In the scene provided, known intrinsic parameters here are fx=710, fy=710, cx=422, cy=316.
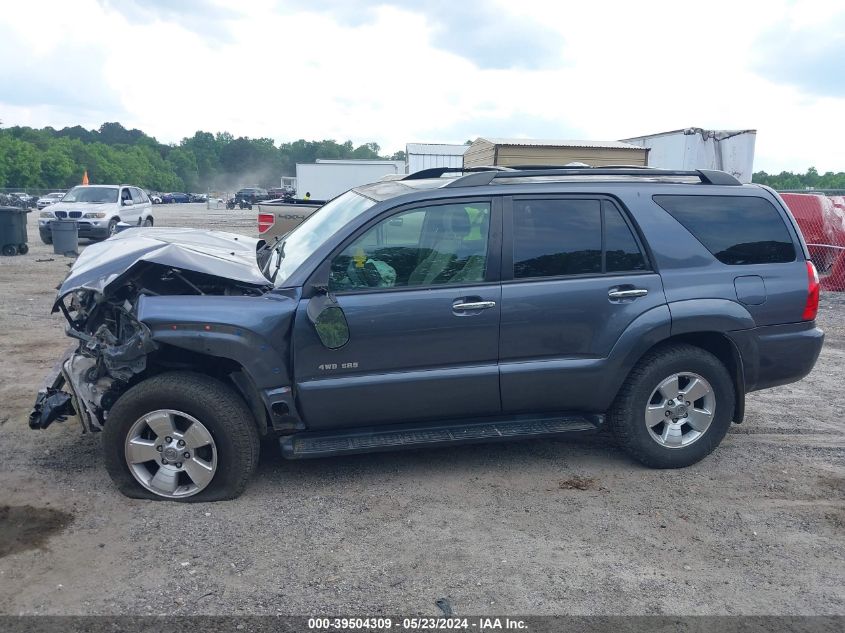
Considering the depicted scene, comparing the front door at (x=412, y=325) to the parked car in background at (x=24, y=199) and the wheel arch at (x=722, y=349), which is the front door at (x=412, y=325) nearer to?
the wheel arch at (x=722, y=349)

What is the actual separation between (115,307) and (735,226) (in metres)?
4.01

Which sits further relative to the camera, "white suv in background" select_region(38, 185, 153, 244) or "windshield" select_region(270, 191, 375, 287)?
"white suv in background" select_region(38, 185, 153, 244)

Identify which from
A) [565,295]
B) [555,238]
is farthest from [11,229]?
[565,295]

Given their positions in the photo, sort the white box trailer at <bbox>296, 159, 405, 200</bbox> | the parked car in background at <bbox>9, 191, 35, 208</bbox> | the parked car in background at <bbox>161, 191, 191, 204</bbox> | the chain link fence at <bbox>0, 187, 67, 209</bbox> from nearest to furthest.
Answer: the white box trailer at <bbox>296, 159, 405, 200</bbox> → the chain link fence at <bbox>0, 187, 67, 209</bbox> → the parked car in background at <bbox>9, 191, 35, 208</bbox> → the parked car in background at <bbox>161, 191, 191, 204</bbox>

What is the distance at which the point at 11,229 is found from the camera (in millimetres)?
15844

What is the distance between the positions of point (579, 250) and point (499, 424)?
1.22 meters

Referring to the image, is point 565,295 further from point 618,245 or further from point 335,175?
point 335,175

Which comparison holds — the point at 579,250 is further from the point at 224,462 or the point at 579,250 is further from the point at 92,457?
the point at 92,457

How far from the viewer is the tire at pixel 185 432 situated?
397 centimetres

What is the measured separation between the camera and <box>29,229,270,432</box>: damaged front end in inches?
159

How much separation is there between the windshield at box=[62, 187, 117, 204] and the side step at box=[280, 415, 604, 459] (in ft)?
57.1

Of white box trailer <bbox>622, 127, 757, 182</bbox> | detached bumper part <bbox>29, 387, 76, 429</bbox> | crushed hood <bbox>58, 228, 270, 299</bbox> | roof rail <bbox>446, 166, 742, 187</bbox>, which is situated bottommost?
detached bumper part <bbox>29, 387, 76, 429</bbox>

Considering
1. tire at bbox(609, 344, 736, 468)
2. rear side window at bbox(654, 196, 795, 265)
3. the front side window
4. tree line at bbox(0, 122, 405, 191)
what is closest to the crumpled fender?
the front side window

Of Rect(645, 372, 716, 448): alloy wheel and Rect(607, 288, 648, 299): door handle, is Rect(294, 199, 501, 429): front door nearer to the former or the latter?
Rect(607, 288, 648, 299): door handle
